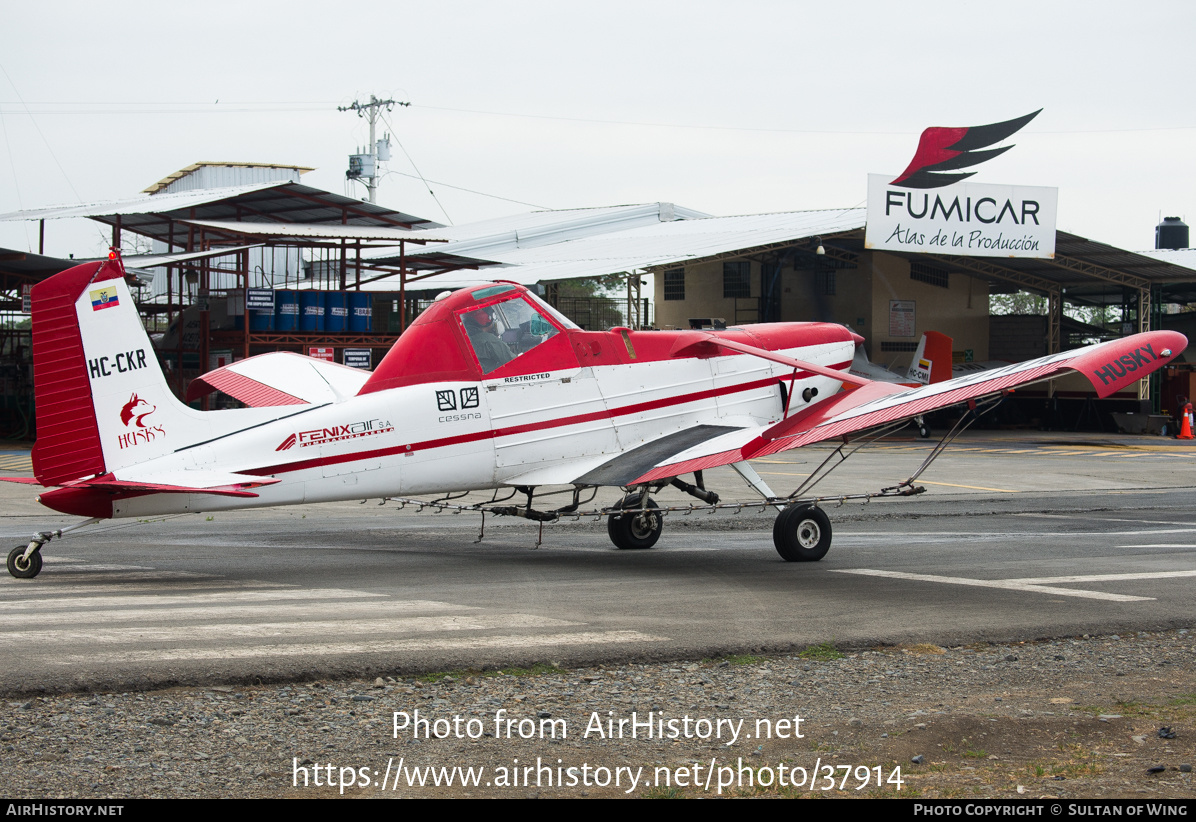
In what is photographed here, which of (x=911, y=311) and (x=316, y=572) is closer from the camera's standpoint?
(x=316, y=572)

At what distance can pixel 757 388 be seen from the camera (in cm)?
1299

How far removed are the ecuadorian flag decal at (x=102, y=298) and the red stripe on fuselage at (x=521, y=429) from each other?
198 centimetres

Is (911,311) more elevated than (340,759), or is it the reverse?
(911,311)

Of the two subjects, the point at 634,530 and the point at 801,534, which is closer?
the point at 801,534

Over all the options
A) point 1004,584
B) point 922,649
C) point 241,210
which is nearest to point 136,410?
point 922,649

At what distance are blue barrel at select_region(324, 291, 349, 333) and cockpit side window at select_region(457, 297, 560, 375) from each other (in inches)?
801

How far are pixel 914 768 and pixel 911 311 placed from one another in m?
45.2

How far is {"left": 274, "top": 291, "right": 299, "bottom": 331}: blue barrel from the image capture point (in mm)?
30172

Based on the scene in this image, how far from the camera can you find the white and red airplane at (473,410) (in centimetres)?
983

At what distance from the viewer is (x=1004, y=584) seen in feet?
34.4

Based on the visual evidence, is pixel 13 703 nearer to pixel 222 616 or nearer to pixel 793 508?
pixel 222 616

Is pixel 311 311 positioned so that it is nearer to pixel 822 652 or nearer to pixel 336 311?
pixel 336 311

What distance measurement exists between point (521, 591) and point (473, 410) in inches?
89.2

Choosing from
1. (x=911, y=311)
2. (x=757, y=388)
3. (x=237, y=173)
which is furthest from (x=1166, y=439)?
(x=237, y=173)
